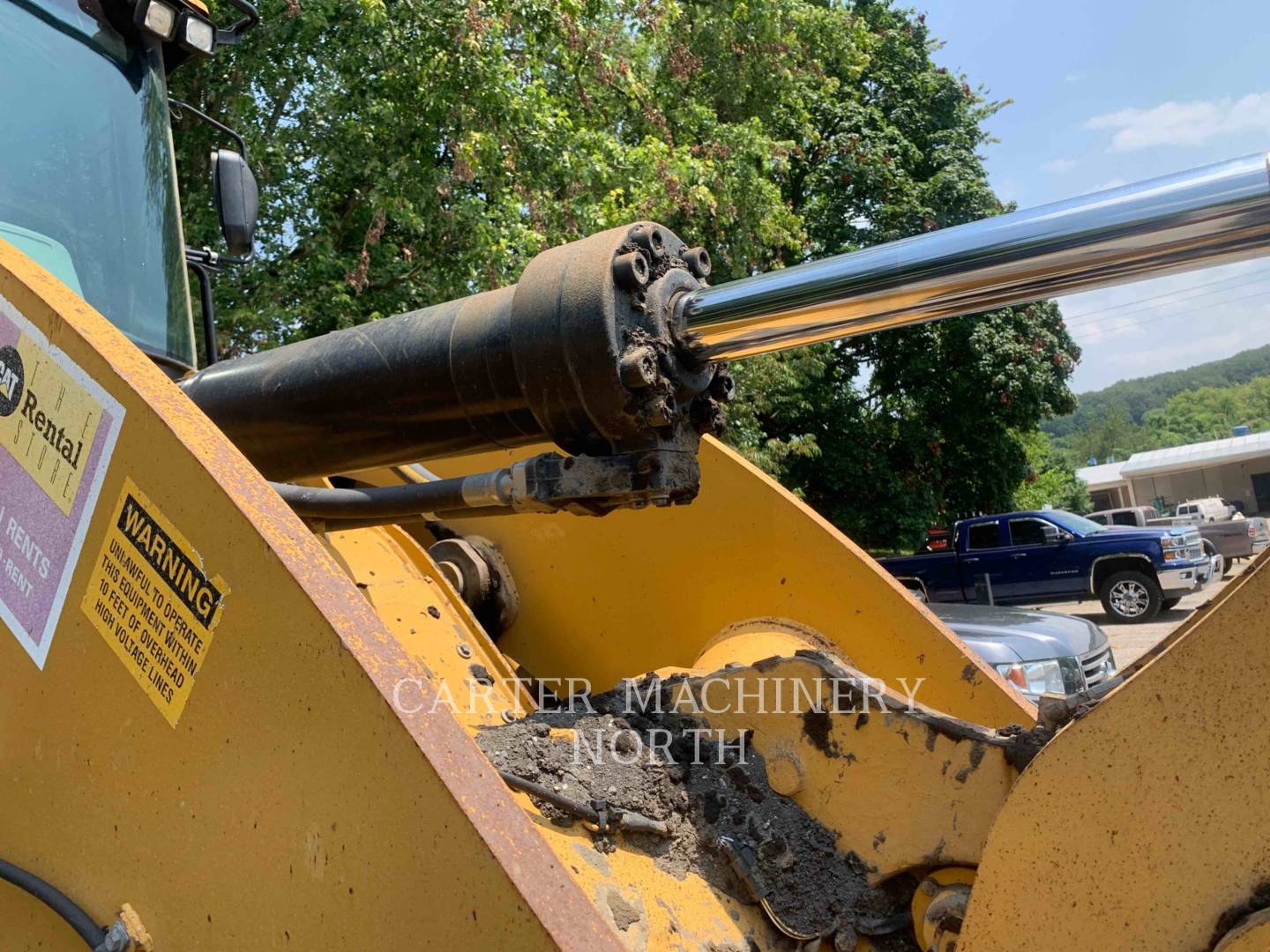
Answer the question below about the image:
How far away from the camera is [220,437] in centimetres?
178

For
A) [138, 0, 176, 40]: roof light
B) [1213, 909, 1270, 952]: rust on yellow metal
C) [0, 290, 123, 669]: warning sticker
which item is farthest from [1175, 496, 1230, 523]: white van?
[0, 290, 123, 669]: warning sticker

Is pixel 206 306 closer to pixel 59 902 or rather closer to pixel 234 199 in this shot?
pixel 234 199

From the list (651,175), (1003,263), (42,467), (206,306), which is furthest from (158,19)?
(651,175)

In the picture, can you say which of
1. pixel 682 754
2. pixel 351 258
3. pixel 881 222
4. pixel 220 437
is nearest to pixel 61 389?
pixel 220 437

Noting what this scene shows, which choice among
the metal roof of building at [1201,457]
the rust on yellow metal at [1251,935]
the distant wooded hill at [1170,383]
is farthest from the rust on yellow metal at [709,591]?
the distant wooded hill at [1170,383]

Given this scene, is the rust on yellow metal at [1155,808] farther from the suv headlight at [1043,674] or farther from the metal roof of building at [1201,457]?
the metal roof of building at [1201,457]

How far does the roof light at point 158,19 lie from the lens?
11.0ft

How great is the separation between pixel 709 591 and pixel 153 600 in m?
1.98

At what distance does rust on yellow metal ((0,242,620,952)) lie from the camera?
1.40 metres

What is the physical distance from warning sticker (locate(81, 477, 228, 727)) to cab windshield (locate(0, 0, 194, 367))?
1.35m

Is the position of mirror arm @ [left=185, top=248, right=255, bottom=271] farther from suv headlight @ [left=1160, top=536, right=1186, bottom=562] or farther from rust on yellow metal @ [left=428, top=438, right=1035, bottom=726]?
suv headlight @ [left=1160, top=536, right=1186, bottom=562]

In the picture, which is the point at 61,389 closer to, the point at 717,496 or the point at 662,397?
the point at 662,397

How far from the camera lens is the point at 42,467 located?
1938mm

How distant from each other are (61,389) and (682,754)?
1481 millimetres
